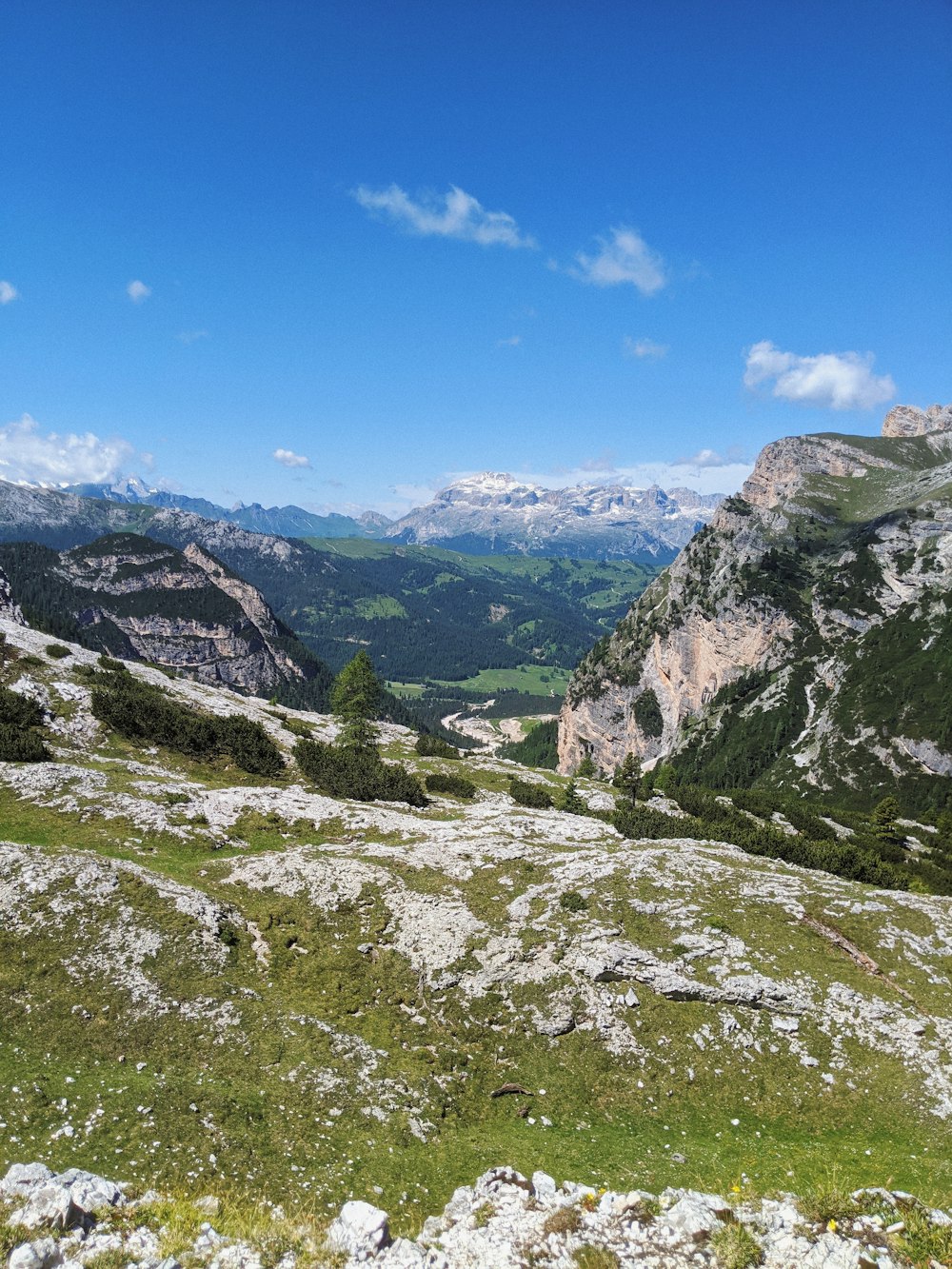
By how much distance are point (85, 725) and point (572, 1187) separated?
170ft

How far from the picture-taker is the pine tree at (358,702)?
246 ft

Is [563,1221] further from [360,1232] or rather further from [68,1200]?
[68,1200]

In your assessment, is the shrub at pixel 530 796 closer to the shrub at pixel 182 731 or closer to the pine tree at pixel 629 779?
the pine tree at pixel 629 779

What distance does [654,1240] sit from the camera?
14281 millimetres

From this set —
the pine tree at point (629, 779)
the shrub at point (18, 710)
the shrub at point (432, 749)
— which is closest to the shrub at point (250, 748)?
the shrub at point (18, 710)

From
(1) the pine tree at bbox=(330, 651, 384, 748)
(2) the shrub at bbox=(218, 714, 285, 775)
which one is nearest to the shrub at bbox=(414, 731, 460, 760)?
(1) the pine tree at bbox=(330, 651, 384, 748)

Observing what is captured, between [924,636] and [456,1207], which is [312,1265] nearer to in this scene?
[456,1207]

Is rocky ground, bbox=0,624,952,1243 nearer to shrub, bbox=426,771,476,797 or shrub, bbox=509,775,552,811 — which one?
shrub, bbox=426,771,476,797

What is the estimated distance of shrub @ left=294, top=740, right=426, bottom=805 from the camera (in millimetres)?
53969

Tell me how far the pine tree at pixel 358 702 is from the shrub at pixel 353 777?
11289 millimetres

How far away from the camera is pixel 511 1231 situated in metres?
14.5

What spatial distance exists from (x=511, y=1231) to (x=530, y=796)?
169 ft

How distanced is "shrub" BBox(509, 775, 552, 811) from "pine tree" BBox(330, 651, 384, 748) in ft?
62.2

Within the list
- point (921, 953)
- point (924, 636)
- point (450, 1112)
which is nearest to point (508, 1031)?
point (450, 1112)
